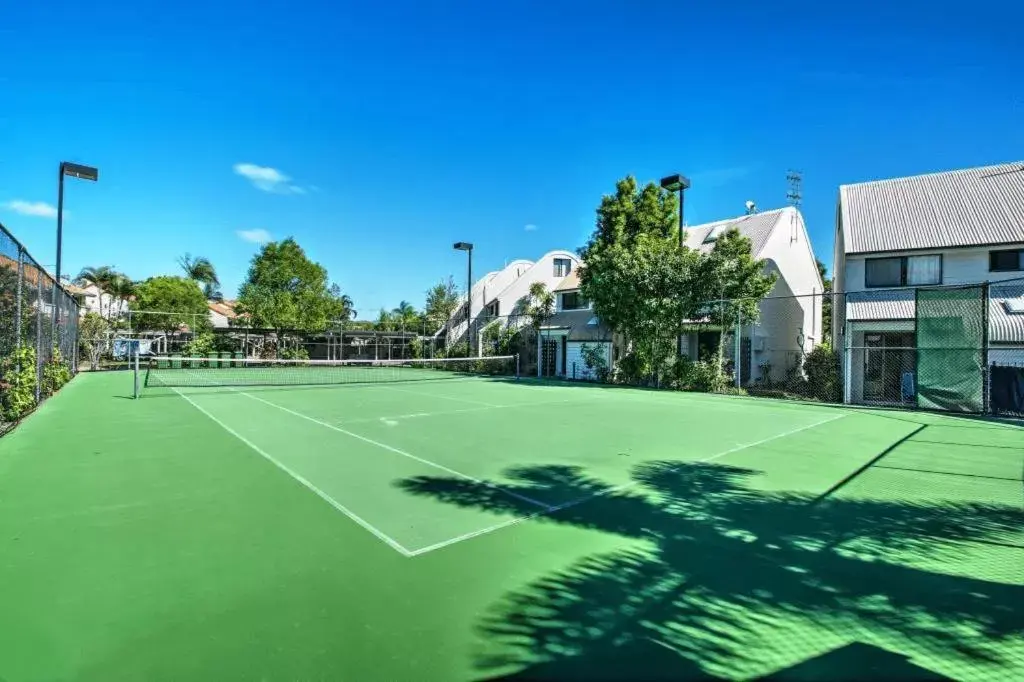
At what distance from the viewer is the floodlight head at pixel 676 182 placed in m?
21.7

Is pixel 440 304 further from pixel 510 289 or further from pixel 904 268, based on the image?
pixel 904 268

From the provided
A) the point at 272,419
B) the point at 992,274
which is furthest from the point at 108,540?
the point at 992,274

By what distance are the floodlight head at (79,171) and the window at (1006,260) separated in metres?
30.2

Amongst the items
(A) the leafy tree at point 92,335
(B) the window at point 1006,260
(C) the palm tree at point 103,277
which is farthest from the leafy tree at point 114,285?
(B) the window at point 1006,260

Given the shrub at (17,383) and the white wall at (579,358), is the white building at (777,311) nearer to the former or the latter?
the white wall at (579,358)

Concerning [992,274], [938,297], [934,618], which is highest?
[992,274]

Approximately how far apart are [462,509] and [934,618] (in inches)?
142

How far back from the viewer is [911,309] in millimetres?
17984

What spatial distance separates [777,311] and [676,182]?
29.1 ft

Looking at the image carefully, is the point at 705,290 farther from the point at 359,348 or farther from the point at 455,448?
the point at 359,348

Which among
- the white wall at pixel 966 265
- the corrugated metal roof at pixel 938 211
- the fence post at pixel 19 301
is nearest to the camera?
the fence post at pixel 19 301

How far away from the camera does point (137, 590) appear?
337 centimetres

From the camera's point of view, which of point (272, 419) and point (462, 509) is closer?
point (462, 509)

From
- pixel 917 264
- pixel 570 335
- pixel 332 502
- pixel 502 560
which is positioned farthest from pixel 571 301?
pixel 502 560
